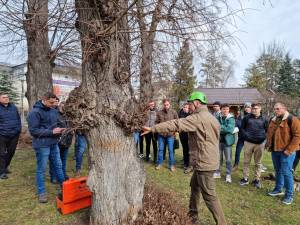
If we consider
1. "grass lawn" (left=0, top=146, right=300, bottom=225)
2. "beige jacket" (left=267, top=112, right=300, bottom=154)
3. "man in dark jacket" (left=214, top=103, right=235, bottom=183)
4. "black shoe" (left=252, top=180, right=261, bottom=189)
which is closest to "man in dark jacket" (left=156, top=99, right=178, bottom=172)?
"grass lawn" (left=0, top=146, right=300, bottom=225)

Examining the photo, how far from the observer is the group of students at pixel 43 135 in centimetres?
469

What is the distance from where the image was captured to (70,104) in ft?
12.0

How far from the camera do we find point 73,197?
4320 millimetres

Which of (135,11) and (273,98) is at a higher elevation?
(135,11)

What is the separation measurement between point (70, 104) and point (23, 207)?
2.26 m

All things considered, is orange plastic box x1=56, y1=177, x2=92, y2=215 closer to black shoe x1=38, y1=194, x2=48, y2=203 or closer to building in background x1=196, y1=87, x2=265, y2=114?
black shoe x1=38, y1=194, x2=48, y2=203

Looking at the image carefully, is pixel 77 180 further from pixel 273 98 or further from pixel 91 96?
pixel 273 98

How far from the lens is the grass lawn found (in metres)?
4.21

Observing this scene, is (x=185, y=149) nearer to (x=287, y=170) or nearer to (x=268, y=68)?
(x=287, y=170)

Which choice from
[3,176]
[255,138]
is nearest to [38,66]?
[3,176]

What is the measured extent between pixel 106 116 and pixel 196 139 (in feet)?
4.51

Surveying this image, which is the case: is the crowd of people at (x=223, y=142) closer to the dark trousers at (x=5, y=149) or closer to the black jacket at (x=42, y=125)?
the black jacket at (x=42, y=125)

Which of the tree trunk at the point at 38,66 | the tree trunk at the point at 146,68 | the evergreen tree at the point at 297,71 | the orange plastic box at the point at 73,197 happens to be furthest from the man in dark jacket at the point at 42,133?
the evergreen tree at the point at 297,71

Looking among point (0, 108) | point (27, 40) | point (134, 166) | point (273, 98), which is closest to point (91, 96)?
point (134, 166)
